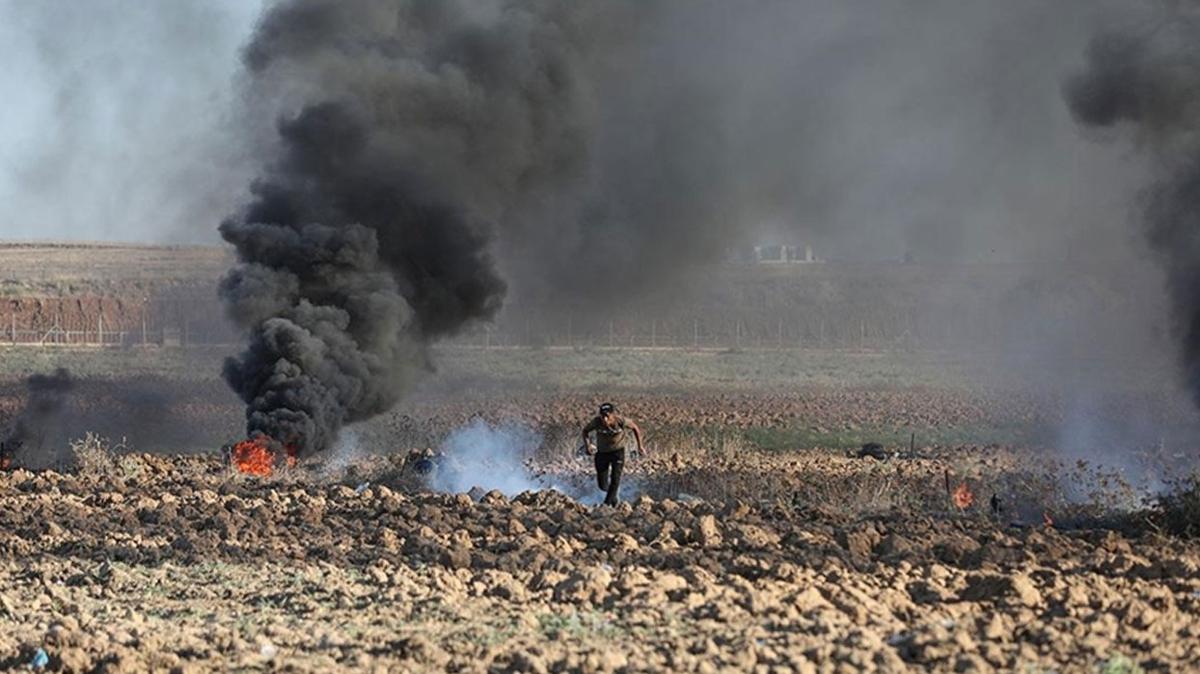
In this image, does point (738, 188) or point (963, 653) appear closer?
point (963, 653)

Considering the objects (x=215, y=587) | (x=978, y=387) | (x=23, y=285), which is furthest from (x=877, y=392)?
(x=23, y=285)

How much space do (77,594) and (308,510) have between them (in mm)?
5218

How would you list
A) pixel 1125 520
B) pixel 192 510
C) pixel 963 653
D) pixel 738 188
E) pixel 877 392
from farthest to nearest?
1. pixel 877 392
2. pixel 738 188
3. pixel 192 510
4. pixel 1125 520
5. pixel 963 653

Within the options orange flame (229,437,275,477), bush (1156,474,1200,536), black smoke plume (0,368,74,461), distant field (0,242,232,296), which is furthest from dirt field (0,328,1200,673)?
distant field (0,242,232,296)

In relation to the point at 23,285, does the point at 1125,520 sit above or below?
below

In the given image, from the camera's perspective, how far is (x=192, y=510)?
21.6 meters

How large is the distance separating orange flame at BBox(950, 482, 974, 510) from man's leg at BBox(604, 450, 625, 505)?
3.95 meters

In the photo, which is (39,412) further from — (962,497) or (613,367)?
(613,367)

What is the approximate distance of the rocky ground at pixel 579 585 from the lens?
1200 centimetres

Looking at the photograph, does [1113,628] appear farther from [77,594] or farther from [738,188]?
[738,188]

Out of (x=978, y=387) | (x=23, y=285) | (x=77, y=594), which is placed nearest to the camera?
(x=77, y=594)

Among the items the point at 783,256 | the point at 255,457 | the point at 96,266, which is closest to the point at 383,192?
the point at 255,457

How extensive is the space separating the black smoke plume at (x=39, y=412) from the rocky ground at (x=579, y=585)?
1095cm

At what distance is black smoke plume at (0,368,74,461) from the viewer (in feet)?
114
